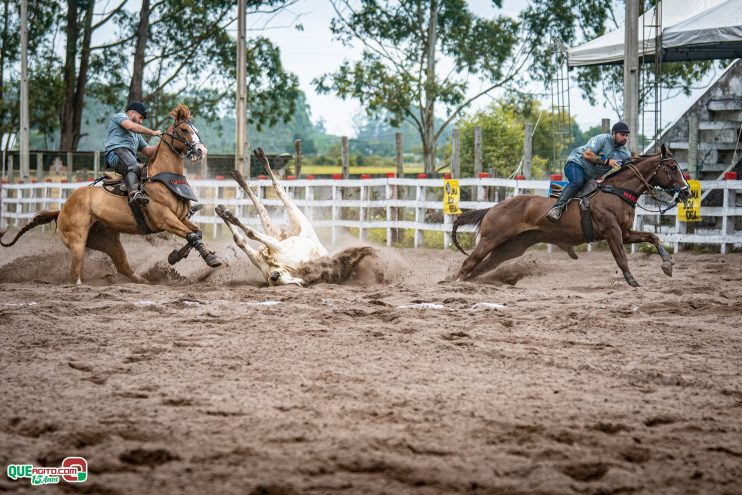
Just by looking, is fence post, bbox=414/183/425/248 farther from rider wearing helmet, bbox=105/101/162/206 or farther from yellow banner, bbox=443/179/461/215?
rider wearing helmet, bbox=105/101/162/206

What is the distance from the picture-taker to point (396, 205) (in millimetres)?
18250

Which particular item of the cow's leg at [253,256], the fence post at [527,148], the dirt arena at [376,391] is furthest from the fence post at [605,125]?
the cow's leg at [253,256]

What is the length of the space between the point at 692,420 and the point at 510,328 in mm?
2963

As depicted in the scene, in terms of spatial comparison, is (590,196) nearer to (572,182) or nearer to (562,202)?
(572,182)

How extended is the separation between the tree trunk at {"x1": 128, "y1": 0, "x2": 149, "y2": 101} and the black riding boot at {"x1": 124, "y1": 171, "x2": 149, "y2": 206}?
1006 inches

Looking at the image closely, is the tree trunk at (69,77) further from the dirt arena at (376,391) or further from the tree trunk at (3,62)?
the dirt arena at (376,391)

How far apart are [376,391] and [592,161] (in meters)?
6.79

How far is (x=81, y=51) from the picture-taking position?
1474 inches

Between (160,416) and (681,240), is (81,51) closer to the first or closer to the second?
(681,240)

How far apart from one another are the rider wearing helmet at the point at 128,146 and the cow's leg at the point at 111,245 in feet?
2.97

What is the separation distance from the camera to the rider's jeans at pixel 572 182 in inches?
431

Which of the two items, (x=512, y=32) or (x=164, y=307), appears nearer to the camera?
(x=164, y=307)

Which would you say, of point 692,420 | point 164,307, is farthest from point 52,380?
point 692,420

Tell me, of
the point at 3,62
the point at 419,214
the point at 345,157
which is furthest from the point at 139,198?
the point at 3,62
